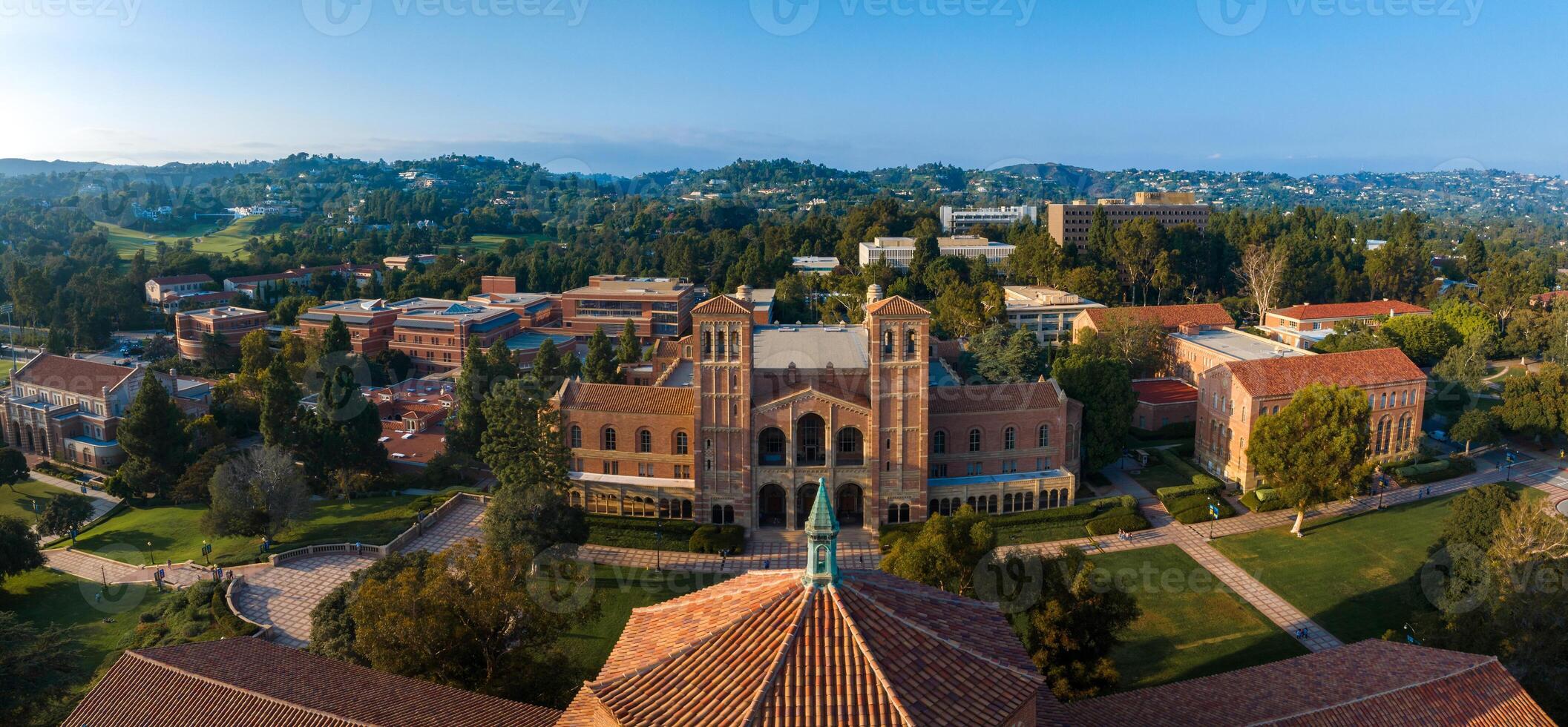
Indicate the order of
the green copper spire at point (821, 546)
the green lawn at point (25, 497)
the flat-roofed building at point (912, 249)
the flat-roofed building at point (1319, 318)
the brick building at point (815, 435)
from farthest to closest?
the flat-roofed building at point (912, 249) < the flat-roofed building at point (1319, 318) < the green lawn at point (25, 497) < the brick building at point (815, 435) < the green copper spire at point (821, 546)

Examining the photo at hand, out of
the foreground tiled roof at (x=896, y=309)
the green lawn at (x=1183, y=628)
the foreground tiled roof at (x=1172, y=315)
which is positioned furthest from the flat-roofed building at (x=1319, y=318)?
the foreground tiled roof at (x=896, y=309)

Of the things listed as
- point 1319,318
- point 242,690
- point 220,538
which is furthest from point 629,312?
point 242,690

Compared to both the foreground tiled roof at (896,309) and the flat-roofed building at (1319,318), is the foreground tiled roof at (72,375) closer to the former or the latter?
the foreground tiled roof at (896,309)

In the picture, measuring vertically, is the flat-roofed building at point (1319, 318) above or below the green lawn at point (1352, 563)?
above

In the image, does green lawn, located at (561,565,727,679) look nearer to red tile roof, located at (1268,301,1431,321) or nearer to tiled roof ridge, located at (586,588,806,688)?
tiled roof ridge, located at (586,588,806,688)

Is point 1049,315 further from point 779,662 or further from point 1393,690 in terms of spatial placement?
point 779,662
